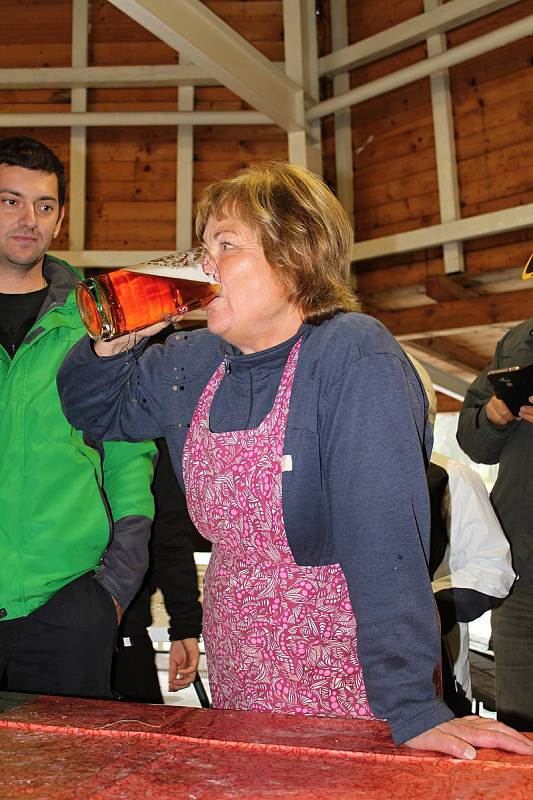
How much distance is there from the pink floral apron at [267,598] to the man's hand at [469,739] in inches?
15.0

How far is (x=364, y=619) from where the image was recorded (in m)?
1.12

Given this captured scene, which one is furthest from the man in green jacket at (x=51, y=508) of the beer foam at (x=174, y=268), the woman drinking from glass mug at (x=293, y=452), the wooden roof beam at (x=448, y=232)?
the wooden roof beam at (x=448, y=232)

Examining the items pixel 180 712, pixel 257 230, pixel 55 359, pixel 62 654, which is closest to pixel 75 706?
pixel 180 712

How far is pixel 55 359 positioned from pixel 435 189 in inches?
187

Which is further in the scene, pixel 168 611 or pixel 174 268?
pixel 168 611

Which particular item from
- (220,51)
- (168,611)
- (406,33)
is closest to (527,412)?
(168,611)

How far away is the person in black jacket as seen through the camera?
7.68ft

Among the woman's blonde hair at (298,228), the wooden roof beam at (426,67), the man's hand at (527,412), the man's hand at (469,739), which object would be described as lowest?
the man's hand at (469,739)

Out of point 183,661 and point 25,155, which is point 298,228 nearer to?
point 25,155

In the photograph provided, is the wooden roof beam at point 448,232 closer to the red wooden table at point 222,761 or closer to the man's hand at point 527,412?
the man's hand at point 527,412

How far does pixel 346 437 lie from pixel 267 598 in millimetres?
328

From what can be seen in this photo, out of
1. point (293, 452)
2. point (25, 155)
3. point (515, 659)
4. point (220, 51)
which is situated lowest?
point (515, 659)

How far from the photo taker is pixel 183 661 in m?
2.36

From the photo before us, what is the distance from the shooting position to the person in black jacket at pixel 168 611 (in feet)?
7.68
